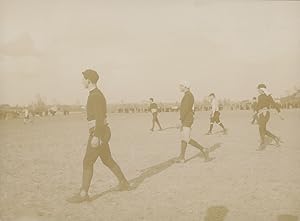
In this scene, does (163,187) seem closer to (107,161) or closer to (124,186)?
(124,186)

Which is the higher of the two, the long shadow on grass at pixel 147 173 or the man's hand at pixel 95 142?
the man's hand at pixel 95 142

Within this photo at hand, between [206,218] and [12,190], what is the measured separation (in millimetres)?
2499

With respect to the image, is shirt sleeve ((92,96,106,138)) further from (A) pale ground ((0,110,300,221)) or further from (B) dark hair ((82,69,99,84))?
(A) pale ground ((0,110,300,221))

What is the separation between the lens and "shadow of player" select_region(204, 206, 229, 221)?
15.5 feet

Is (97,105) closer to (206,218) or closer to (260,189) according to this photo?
(206,218)

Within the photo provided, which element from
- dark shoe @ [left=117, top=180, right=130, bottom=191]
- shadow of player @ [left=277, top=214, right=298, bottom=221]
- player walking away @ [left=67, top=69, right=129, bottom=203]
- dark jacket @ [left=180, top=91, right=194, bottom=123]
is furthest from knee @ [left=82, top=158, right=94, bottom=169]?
dark jacket @ [left=180, top=91, right=194, bottom=123]

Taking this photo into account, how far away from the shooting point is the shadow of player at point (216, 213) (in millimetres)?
4715

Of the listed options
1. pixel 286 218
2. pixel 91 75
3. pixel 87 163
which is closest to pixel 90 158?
pixel 87 163

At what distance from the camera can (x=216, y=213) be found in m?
4.85

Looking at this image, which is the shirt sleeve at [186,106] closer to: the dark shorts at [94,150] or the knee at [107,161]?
the knee at [107,161]

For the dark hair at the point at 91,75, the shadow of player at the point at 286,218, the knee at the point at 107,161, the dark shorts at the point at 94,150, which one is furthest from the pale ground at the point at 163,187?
the dark hair at the point at 91,75

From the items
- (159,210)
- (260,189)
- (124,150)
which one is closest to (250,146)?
(124,150)

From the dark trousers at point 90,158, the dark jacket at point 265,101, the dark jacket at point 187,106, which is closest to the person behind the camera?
the dark trousers at point 90,158

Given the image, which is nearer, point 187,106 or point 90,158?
point 90,158
